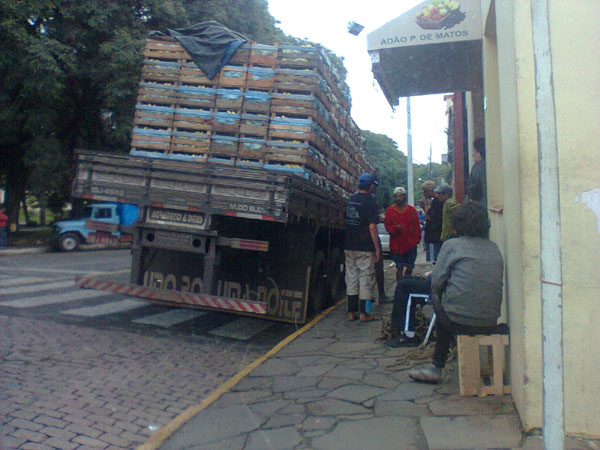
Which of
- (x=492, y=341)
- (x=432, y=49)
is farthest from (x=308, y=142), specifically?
(x=492, y=341)

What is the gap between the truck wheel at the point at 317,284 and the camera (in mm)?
7547

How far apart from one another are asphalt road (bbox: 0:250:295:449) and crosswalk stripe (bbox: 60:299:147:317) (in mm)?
13

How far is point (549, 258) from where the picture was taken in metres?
2.08

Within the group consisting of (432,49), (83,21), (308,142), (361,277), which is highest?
(83,21)

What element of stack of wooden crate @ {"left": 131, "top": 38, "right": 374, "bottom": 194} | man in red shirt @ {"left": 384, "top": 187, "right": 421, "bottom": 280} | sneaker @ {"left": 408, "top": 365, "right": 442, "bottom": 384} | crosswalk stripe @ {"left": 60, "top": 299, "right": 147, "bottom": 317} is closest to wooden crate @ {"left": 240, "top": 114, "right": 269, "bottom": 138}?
stack of wooden crate @ {"left": 131, "top": 38, "right": 374, "bottom": 194}

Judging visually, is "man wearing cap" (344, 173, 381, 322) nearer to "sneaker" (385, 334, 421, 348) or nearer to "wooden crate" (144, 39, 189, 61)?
"sneaker" (385, 334, 421, 348)

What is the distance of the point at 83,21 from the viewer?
1841 centimetres

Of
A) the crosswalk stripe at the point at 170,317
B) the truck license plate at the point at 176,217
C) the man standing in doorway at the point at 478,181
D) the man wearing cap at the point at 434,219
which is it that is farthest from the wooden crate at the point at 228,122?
the man wearing cap at the point at 434,219

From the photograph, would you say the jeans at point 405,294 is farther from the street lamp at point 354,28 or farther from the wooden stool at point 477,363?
the street lamp at point 354,28

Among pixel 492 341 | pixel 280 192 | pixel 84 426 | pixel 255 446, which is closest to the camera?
pixel 255 446

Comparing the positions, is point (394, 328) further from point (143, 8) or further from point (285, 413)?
point (143, 8)

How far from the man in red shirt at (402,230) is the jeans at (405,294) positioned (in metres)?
2.27

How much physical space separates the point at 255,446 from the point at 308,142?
396 centimetres

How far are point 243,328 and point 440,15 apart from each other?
4.43 metres
